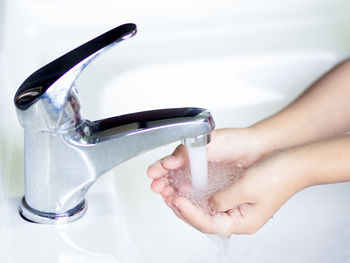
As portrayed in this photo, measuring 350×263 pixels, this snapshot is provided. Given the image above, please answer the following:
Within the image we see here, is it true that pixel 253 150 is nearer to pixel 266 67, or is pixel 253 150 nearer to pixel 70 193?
pixel 266 67

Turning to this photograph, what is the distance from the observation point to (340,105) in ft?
2.19

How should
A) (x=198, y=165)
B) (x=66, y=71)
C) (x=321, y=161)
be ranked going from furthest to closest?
(x=321, y=161) < (x=198, y=165) < (x=66, y=71)

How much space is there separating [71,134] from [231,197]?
175 mm

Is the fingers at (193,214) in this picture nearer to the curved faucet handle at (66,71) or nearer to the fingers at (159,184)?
the fingers at (159,184)

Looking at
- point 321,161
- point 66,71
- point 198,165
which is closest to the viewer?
point 66,71

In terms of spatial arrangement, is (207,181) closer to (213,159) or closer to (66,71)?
(213,159)

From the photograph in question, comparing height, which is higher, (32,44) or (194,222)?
(32,44)

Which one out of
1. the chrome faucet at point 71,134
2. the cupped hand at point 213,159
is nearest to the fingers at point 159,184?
the cupped hand at point 213,159

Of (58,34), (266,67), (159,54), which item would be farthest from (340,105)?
(58,34)

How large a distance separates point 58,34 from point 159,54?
4.4 inches

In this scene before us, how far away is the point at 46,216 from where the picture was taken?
0.43m

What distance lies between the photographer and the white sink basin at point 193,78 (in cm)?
54

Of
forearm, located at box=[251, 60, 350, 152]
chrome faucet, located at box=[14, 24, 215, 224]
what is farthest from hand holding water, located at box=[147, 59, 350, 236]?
chrome faucet, located at box=[14, 24, 215, 224]

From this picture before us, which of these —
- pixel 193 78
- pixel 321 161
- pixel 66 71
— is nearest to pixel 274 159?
pixel 321 161
